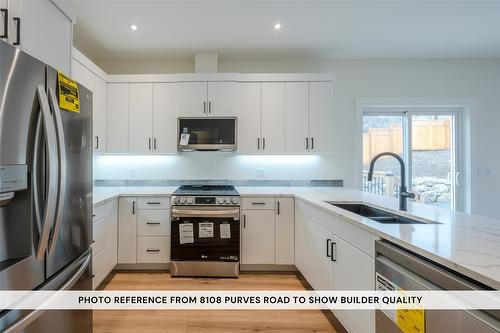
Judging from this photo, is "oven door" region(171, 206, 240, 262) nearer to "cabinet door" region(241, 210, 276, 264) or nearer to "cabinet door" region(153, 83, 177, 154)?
"cabinet door" region(241, 210, 276, 264)

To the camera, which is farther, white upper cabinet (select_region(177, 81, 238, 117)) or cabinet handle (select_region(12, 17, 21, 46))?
white upper cabinet (select_region(177, 81, 238, 117))

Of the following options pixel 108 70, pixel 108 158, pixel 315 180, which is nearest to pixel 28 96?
pixel 108 158

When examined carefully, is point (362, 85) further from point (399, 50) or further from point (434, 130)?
point (434, 130)

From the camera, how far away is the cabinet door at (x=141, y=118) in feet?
9.78

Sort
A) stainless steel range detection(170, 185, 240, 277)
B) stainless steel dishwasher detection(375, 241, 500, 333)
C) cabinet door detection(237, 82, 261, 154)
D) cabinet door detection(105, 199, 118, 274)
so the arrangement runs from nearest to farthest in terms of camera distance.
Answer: stainless steel dishwasher detection(375, 241, 500, 333)
cabinet door detection(105, 199, 118, 274)
stainless steel range detection(170, 185, 240, 277)
cabinet door detection(237, 82, 261, 154)

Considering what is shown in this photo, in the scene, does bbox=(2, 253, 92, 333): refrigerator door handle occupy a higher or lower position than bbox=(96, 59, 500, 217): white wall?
lower

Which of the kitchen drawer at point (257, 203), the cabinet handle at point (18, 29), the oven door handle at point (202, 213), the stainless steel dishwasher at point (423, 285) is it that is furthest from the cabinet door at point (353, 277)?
the cabinet handle at point (18, 29)

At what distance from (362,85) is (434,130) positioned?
1234 mm

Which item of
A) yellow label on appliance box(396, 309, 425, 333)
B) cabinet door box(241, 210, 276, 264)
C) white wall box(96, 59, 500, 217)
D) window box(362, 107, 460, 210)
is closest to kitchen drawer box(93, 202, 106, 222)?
cabinet door box(241, 210, 276, 264)

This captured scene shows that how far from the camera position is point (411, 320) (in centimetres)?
92

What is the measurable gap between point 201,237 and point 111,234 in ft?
3.05

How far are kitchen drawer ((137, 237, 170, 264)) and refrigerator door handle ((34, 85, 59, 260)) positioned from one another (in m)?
1.72

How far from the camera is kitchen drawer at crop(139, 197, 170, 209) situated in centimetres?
268

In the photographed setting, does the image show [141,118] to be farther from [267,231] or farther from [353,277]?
[353,277]
